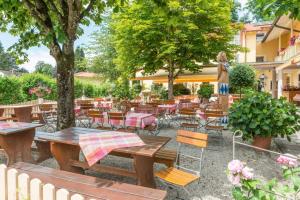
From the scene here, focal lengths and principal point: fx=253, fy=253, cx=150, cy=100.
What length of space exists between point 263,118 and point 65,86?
497 cm

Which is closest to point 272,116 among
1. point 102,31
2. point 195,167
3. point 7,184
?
point 195,167

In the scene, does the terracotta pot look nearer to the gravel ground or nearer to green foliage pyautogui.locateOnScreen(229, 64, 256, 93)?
the gravel ground

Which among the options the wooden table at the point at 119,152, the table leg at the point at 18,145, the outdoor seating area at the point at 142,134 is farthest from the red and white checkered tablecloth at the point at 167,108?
the table leg at the point at 18,145

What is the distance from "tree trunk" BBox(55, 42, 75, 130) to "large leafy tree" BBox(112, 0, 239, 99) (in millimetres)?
8564

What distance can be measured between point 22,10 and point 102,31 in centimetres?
2440

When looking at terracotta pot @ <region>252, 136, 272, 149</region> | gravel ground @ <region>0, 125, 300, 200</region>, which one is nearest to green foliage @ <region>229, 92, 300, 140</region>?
terracotta pot @ <region>252, 136, 272, 149</region>

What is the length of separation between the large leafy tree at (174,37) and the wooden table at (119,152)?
1058 centimetres

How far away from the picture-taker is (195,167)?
5.50 meters

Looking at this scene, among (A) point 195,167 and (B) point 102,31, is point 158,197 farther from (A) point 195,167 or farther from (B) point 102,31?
(B) point 102,31

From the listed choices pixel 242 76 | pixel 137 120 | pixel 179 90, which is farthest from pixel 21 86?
pixel 179 90

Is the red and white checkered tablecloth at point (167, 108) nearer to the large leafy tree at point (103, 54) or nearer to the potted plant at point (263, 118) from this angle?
the potted plant at point (263, 118)

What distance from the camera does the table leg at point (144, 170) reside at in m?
3.85

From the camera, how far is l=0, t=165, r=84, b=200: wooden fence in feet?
8.04

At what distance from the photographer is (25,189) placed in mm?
2795
